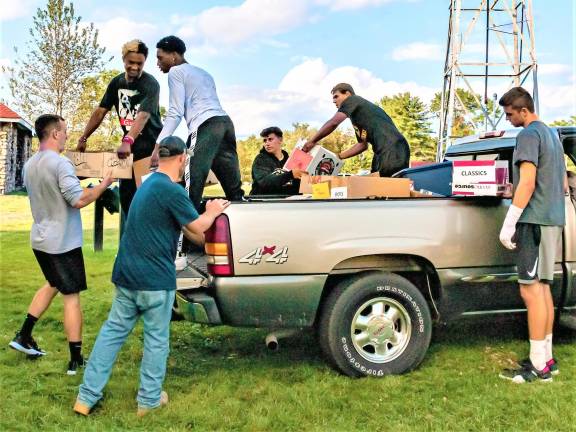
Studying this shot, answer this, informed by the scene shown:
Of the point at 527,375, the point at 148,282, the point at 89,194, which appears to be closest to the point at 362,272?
the point at 527,375

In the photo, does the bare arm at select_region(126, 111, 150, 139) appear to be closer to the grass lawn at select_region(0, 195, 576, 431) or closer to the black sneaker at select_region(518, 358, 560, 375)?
the grass lawn at select_region(0, 195, 576, 431)

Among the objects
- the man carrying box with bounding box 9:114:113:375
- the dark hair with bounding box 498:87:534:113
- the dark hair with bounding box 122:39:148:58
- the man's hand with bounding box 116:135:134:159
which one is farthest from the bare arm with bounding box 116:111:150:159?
the dark hair with bounding box 498:87:534:113

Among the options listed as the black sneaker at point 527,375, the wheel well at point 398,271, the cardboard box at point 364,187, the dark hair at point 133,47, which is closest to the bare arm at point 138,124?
the dark hair at point 133,47

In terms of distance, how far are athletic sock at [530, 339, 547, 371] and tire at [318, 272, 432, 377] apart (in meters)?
0.78

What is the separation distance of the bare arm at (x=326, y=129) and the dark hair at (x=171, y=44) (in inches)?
64.5

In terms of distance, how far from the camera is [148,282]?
3.98m

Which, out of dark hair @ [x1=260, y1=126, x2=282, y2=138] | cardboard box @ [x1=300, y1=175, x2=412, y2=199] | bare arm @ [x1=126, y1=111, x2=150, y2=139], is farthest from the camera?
dark hair @ [x1=260, y1=126, x2=282, y2=138]

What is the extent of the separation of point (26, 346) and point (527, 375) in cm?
386

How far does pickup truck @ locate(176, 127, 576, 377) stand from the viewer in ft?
14.4

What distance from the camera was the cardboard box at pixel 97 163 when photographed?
6.17m

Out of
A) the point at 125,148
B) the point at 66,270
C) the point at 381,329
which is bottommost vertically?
the point at 381,329

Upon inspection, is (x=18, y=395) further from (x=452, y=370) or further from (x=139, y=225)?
(x=452, y=370)

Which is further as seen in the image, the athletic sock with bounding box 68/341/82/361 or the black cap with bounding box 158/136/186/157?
the athletic sock with bounding box 68/341/82/361

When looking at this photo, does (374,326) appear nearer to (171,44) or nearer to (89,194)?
(89,194)
